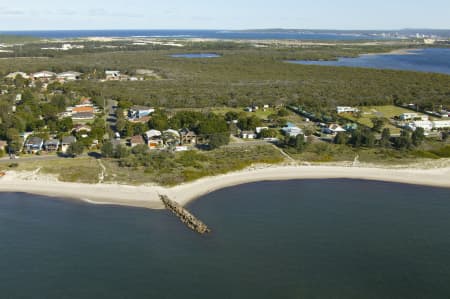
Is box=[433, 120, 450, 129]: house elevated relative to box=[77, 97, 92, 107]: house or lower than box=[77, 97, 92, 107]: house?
lower

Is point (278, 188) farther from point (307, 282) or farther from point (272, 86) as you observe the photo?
point (272, 86)

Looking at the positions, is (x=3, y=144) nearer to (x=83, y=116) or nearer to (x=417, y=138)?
(x=83, y=116)

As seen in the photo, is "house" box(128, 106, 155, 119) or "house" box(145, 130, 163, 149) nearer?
"house" box(145, 130, 163, 149)

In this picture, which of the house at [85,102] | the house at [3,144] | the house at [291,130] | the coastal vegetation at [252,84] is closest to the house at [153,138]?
the house at [3,144]

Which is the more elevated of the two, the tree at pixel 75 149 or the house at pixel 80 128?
the house at pixel 80 128

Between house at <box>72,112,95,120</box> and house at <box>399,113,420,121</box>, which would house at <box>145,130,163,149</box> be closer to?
house at <box>72,112,95,120</box>

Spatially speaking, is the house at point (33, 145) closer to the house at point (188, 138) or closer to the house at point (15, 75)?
the house at point (188, 138)

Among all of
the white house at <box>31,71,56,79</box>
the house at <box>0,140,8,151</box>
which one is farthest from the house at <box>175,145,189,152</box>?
the white house at <box>31,71,56,79</box>
